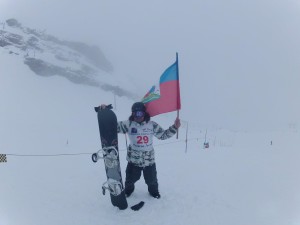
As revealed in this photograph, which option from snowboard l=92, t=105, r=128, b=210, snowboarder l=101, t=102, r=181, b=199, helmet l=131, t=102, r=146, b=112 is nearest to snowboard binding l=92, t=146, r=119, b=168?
snowboard l=92, t=105, r=128, b=210

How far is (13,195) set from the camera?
21.2 feet

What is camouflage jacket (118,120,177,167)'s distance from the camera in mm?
6367

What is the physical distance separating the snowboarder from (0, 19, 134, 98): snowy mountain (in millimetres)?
40914

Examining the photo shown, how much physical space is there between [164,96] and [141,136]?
1.10m

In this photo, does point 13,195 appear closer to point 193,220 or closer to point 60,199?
point 60,199

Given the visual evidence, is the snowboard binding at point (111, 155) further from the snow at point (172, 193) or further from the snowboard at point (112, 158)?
the snow at point (172, 193)

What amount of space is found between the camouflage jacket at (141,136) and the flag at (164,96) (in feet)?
1.41

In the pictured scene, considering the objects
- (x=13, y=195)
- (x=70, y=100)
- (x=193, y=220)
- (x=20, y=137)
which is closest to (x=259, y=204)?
(x=193, y=220)

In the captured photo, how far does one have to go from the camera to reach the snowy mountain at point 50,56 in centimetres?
4531

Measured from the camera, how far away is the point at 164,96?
21.9ft

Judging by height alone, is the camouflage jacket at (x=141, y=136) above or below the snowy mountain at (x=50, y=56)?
below

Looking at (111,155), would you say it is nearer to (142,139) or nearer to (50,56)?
(142,139)

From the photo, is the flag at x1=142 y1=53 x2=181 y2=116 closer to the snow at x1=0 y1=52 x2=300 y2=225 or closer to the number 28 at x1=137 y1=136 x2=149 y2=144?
the number 28 at x1=137 y1=136 x2=149 y2=144

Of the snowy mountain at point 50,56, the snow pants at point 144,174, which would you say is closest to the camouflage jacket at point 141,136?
the snow pants at point 144,174
